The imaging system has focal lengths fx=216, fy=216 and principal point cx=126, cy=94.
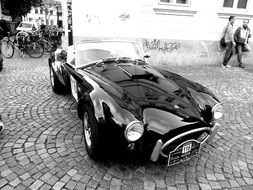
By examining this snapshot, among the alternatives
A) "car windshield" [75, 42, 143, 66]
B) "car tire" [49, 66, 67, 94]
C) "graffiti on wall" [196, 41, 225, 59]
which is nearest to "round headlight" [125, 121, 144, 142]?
"car windshield" [75, 42, 143, 66]

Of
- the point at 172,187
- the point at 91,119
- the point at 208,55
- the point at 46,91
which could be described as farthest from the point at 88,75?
the point at 208,55

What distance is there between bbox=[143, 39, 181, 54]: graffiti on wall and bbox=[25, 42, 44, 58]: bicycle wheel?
4.86m

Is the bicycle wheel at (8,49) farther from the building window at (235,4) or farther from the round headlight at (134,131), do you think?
the building window at (235,4)

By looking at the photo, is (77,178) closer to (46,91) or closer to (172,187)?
(172,187)

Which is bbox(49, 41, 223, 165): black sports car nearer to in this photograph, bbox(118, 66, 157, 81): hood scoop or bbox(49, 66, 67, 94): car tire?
bbox(118, 66, 157, 81): hood scoop

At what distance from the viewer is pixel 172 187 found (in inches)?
91.3

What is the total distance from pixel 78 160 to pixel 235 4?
893 cm

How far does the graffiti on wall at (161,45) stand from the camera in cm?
808

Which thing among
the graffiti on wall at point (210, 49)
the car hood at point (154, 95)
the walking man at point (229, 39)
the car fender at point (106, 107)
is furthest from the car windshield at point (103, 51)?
the walking man at point (229, 39)

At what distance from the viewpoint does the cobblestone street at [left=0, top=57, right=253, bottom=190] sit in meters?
2.36

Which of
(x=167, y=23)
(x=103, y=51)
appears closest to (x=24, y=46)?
(x=167, y=23)

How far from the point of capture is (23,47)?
30.5 ft

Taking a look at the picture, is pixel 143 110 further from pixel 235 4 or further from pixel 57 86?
pixel 235 4

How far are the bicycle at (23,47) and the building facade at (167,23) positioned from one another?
234 cm
